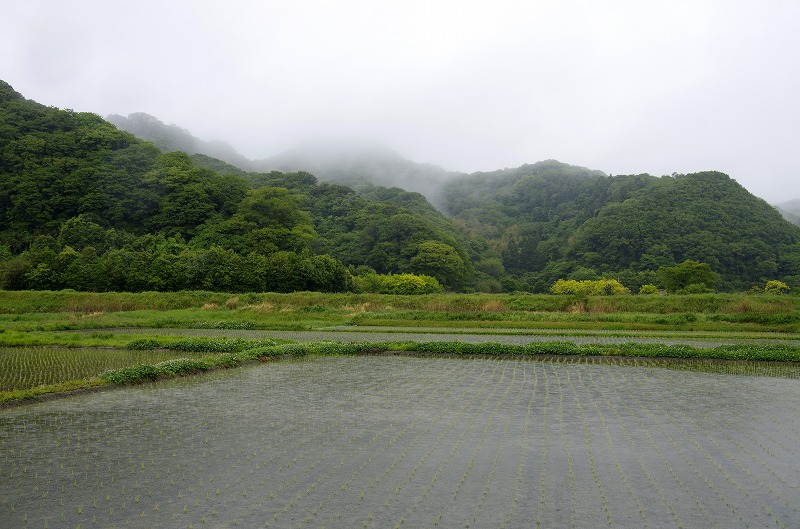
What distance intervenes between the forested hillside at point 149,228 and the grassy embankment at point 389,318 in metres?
8.12

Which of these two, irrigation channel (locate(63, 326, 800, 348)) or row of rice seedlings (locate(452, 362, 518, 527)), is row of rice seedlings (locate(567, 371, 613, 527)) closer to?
row of rice seedlings (locate(452, 362, 518, 527))

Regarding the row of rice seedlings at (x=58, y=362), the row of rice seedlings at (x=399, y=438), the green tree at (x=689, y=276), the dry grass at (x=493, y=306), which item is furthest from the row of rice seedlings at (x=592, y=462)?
the green tree at (x=689, y=276)

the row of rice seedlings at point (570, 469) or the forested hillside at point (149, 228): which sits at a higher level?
the forested hillside at point (149, 228)

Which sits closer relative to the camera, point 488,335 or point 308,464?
point 308,464

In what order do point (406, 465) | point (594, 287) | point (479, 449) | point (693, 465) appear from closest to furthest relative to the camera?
point (406, 465), point (693, 465), point (479, 449), point (594, 287)

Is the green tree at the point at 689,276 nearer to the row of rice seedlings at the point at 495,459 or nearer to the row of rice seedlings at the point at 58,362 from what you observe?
the row of rice seedlings at the point at 495,459

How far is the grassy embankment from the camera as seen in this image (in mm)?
21266

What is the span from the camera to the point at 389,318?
35.9 m

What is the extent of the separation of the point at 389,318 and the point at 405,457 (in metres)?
27.5

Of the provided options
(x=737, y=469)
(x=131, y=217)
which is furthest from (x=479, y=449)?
(x=131, y=217)

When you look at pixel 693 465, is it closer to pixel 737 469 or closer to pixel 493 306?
pixel 737 469

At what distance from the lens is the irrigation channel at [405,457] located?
21.0ft

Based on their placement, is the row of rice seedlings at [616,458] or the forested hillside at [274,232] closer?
the row of rice seedlings at [616,458]

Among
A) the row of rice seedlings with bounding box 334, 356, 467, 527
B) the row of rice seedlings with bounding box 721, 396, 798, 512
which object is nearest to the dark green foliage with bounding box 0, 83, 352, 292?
the row of rice seedlings with bounding box 334, 356, 467, 527
